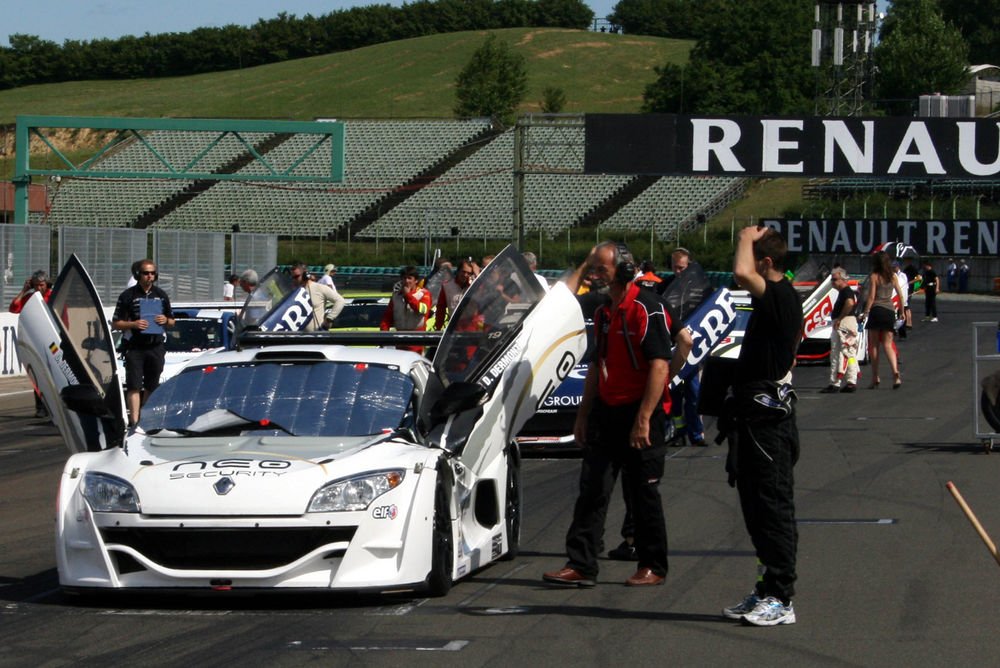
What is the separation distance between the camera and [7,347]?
80.4ft

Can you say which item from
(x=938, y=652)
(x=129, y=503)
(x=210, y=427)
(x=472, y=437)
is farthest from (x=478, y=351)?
(x=938, y=652)

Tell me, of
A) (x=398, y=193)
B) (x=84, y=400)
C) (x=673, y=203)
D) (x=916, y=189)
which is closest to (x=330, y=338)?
(x=84, y=400)

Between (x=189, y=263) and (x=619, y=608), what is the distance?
94.9ft

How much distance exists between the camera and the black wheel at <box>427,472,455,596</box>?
7207mm

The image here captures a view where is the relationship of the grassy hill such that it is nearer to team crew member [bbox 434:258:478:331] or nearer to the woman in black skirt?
the woman in black skirt

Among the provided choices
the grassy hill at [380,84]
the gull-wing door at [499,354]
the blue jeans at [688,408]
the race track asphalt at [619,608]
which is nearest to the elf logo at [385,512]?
the race track asphalt at [619,608]

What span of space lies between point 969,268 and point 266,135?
153 ft

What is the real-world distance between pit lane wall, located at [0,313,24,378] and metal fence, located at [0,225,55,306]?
2.42 ft

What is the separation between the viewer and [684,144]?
3303cm

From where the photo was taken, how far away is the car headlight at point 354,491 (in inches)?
271

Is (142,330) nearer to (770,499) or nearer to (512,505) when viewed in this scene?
(512,505)

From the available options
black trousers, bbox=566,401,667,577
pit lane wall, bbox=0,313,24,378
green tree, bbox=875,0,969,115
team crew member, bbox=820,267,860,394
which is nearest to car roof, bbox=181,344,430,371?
black trousers, bbox=566,401,667,577

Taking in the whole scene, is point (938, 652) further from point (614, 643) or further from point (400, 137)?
point (400, 137)

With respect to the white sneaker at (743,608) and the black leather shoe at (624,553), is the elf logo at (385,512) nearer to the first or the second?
the white sneaker at (743,608)
